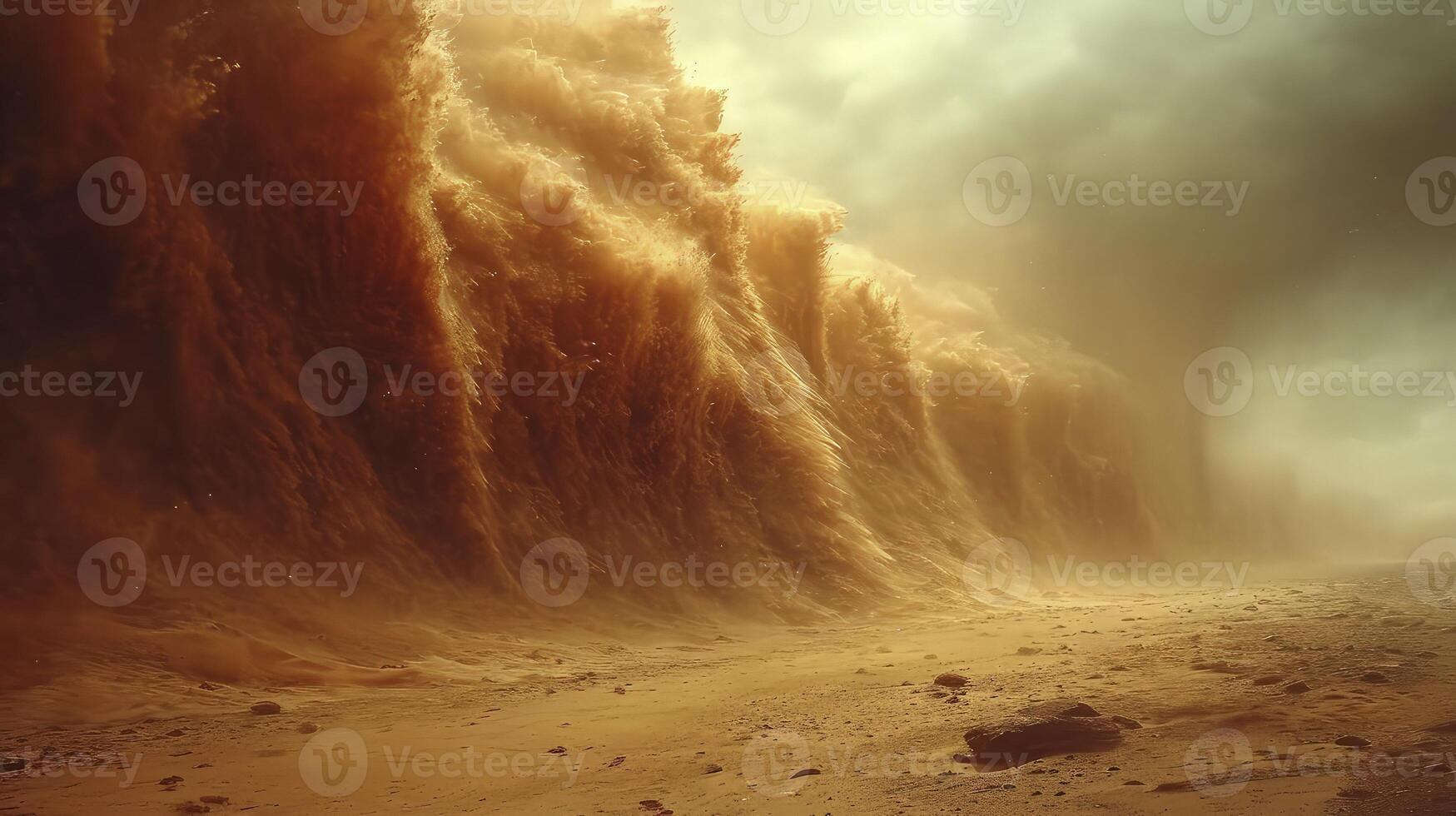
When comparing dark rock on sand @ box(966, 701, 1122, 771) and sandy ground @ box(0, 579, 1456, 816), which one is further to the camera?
dark rock on sand @ box(966, 701, 1122, 771)

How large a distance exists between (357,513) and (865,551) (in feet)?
27.2

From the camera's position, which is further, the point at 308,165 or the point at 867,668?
the point at 308,165

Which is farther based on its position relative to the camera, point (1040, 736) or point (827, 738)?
point (827, 738)

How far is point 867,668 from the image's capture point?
9.35 metres

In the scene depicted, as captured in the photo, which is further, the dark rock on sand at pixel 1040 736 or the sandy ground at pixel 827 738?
the dark rock on sand at pixel 1040 736

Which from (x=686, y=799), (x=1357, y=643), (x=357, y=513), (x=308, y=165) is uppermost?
(x=308, y=165)

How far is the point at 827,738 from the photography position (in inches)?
259

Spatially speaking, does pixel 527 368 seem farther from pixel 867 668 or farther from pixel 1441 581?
pixel 1441 581

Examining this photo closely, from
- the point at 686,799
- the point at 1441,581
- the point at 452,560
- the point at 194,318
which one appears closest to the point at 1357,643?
the point at 686,799

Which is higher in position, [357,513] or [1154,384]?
[1154,384]

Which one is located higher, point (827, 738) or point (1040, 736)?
point (1040, 736)

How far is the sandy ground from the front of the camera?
4934 millimetres

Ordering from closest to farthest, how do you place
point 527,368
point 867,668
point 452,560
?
point 867,668, point 452,560, point 527,368

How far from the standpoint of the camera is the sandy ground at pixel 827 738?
4934mm
